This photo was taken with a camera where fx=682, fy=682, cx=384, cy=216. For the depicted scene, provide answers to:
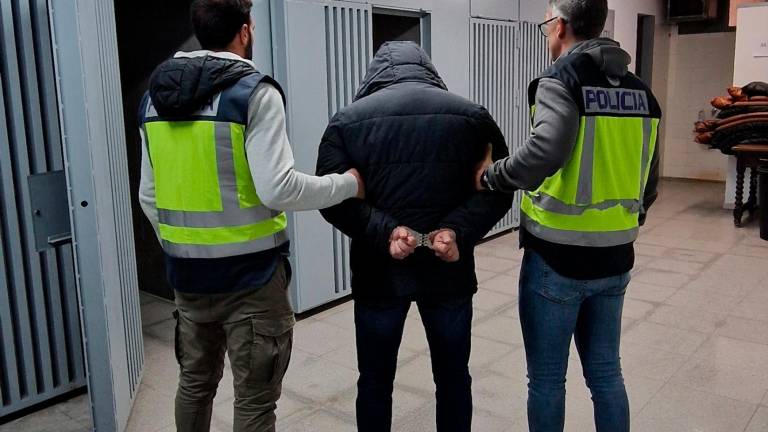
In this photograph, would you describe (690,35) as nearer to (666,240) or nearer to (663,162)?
Answer: (663,162)

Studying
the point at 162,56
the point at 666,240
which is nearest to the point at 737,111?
the point at 666,240

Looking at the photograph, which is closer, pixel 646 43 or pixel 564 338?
pixel 564 338

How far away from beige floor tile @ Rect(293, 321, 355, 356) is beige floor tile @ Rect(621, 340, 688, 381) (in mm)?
1496

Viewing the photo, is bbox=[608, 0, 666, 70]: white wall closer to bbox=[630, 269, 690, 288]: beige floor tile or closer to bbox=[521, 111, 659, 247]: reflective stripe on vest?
bbox=[630, 269, 690, 288]: beige floor tile

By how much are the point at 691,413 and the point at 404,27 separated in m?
3.52

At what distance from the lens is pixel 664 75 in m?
9.48

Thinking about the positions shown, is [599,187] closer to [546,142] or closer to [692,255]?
[546,142]

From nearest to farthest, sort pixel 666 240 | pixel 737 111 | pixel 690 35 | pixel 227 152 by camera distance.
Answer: pixel 227 152
pixel 666 240
pixel 737 111
pixel 690 35

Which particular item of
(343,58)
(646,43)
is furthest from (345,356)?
(646,43)

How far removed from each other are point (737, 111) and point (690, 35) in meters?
3.18

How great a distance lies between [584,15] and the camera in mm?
2000

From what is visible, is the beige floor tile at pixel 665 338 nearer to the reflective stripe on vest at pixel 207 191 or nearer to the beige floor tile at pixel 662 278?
the beige floor tile at pixel 662 278

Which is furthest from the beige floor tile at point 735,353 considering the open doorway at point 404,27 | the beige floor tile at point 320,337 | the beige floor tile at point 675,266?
the open doorway at point 404,27

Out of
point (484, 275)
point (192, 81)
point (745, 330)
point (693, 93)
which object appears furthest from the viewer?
point (693, 93)
